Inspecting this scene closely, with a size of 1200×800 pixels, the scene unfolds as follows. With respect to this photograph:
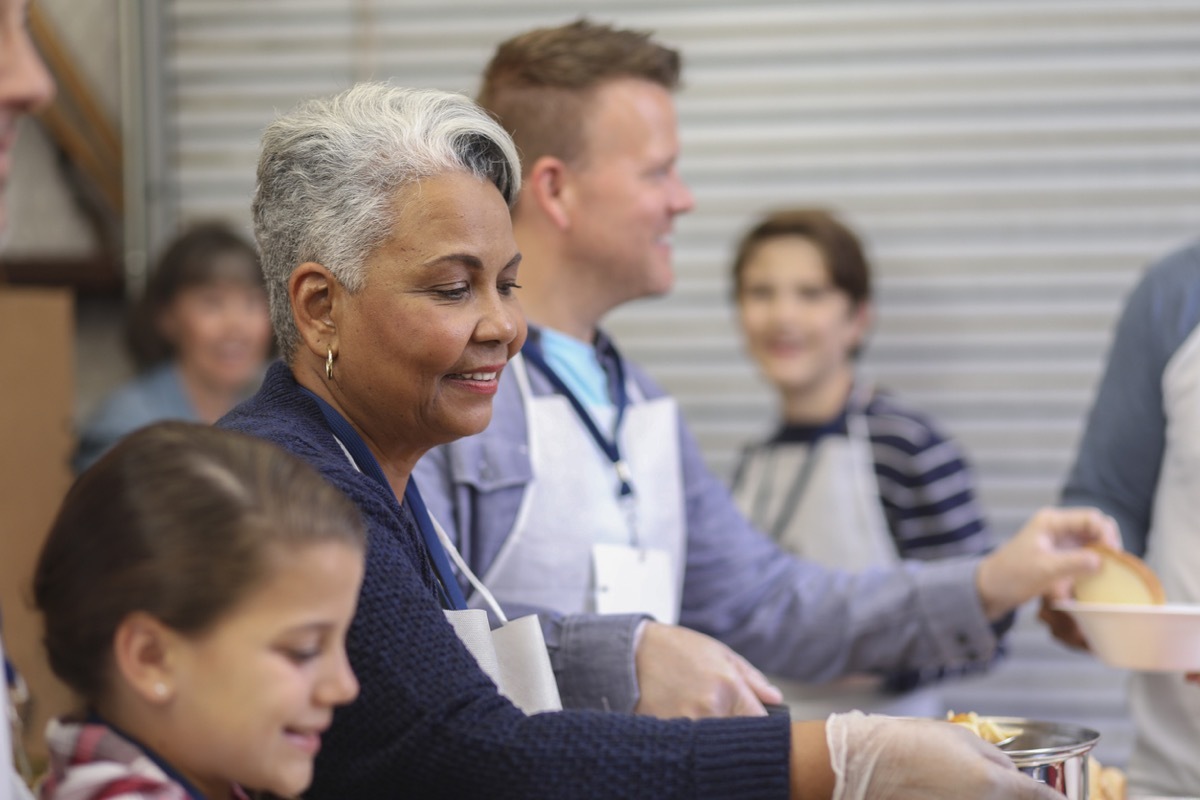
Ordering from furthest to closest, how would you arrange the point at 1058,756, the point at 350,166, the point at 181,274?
the point at 181,274, the point at 350,166, the point at 1058,756

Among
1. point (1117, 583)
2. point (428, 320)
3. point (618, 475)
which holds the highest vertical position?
point (428, 320)

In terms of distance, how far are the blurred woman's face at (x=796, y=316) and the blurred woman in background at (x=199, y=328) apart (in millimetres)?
1387

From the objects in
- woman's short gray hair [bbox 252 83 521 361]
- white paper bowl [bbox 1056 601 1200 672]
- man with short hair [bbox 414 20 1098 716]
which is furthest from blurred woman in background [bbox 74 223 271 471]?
white paper bowl [bbox 1056 601 1200 672]

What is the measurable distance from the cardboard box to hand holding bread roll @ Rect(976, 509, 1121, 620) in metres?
2.33

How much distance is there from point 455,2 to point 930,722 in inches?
123

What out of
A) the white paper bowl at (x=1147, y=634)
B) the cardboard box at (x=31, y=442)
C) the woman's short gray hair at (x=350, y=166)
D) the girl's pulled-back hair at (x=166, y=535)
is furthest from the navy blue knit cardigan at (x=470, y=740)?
the cardboard box at (x=31, y=442)

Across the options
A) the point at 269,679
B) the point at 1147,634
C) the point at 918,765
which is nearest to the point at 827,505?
the point at 1147,634

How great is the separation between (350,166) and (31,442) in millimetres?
→ 2355

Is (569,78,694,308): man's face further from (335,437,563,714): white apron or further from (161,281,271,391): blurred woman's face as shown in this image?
(161,281,271,391): blurred woman's face

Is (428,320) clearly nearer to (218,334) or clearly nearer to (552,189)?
(552,189)

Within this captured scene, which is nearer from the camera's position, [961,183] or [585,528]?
[585,528]

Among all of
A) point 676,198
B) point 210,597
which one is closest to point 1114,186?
point 676,198

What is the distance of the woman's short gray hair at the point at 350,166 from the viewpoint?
4.90 feet

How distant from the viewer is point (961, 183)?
12.4ft
